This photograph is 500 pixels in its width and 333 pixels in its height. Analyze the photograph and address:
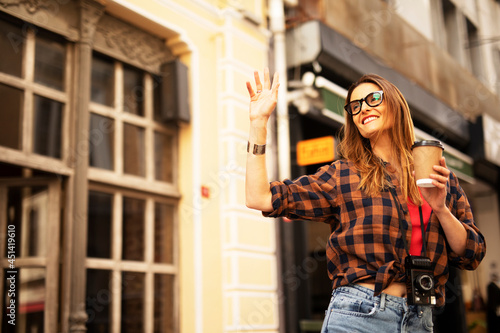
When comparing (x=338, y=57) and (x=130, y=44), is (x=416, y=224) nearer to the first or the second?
(x=130, y=44)

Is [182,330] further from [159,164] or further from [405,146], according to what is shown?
[405,146]

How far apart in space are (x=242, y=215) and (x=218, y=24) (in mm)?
2033

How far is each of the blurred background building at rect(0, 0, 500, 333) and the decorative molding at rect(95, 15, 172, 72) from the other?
0.05ft

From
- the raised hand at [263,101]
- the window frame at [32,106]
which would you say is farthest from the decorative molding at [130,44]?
the raised hand at [263,101]

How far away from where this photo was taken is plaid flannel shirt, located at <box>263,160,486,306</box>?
5.97 ft

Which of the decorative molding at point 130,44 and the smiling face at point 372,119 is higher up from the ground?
the decorative molding at point 130,44

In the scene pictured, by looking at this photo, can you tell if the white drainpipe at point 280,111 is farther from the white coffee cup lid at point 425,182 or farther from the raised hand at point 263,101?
the white coffee cup lid at point 425,182

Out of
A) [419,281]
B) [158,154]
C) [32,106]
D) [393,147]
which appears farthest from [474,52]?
[419,281]

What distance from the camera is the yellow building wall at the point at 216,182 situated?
17.9ft

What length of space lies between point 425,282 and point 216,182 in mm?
4072

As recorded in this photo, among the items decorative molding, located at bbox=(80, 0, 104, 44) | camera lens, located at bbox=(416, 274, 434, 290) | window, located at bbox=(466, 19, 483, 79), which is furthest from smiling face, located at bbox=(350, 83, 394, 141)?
window, located at bbox=(466, 19, 483, 79)

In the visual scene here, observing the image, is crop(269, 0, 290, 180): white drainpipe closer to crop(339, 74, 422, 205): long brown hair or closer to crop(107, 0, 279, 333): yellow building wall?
crop(107, 0, 279, 333): yellow building wall

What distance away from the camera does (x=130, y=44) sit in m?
5.31

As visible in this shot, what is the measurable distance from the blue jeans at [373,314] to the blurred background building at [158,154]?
2989mm
